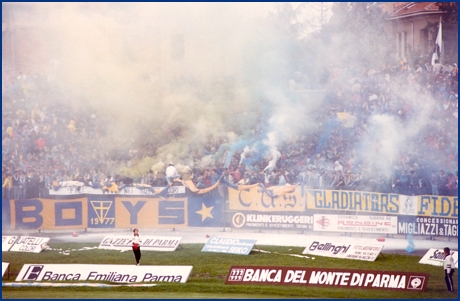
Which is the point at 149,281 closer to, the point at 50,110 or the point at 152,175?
the point at 152,175

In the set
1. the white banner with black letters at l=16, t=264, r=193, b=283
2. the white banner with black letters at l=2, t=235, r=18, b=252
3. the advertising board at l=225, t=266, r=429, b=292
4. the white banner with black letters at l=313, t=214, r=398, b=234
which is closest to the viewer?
the advertising board at l=225, t=266, r=429, b=292

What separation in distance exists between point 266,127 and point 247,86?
39.9 inches

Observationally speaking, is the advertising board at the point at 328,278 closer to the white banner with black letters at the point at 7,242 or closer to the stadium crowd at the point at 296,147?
the stadium crowd at the point at 296,147

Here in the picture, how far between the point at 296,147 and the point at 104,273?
501 centimetres

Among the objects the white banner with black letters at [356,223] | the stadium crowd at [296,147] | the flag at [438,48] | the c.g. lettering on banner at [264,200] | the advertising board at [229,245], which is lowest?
the advertising board at [229,245]

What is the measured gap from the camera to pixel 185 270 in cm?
1526

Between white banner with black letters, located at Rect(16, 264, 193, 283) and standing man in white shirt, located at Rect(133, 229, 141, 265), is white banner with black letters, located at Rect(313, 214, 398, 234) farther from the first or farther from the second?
standing man in white shirt, located at Rect(133, 229, 141, 265)

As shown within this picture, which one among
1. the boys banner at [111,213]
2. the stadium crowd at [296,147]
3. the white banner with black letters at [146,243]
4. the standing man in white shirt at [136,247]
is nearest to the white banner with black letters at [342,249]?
the stadium crowd at [296,147]

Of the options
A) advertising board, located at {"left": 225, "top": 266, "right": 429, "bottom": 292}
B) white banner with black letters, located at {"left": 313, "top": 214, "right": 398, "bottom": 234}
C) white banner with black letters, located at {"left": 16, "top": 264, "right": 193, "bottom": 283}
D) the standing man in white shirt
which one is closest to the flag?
white banner with black letters, located at {"left": 313, "top": 214, "right": 398, "bottom": 234}

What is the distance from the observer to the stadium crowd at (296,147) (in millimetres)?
15633

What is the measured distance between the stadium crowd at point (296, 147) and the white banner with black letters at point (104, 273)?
2175mm

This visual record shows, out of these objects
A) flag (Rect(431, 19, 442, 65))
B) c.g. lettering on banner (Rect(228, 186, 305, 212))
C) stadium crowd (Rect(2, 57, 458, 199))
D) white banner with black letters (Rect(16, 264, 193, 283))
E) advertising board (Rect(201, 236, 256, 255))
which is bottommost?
white banner with black letters (Rect(16, 264, 193, 283))

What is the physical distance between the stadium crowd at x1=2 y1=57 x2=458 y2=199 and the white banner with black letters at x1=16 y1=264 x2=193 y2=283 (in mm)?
2175

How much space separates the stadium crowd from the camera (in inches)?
615
